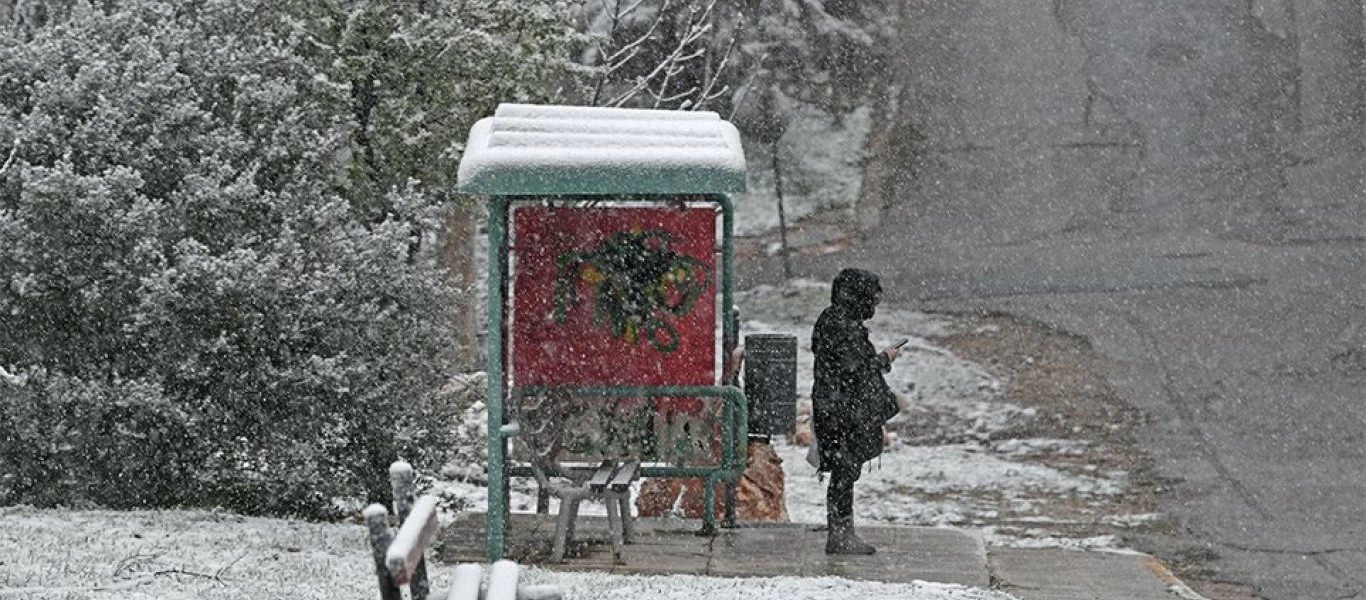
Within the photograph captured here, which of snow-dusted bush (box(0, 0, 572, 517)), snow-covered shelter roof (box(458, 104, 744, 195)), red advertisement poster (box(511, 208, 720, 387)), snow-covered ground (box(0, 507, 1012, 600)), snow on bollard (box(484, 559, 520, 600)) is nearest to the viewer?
snow on bollard (box(484, 559, 520, 600))

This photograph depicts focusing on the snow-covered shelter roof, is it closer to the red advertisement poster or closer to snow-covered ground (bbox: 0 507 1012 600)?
the red advertisement poster

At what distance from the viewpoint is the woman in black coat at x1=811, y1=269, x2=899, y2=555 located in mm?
10148

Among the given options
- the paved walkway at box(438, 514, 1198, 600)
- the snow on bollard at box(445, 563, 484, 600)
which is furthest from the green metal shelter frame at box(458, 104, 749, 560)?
the snow on bollard at box(445, 563, 484, 600)

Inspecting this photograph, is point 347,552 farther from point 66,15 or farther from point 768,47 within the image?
point 768,47

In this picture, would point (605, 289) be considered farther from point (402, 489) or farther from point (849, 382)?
point (402, 489)

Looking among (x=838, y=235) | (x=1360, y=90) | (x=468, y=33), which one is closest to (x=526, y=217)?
(x=468, y=33)

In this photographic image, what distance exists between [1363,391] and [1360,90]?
517 inches

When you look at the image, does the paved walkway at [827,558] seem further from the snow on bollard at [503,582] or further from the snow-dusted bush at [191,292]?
the snow on bollard at [503,582]

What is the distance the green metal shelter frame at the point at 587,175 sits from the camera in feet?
31.8

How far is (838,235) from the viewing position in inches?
1240

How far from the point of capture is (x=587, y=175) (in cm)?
976

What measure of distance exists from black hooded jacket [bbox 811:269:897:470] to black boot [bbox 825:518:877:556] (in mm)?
413

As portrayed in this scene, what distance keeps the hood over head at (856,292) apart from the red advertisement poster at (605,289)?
45.5 inches

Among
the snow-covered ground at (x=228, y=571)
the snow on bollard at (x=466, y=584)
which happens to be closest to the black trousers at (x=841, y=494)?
the snow-covered ground at (x=228, y=571)
